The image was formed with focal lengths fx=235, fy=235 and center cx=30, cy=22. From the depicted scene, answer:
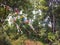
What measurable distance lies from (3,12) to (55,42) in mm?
8451

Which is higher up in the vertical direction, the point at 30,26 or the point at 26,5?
the point at 26,5

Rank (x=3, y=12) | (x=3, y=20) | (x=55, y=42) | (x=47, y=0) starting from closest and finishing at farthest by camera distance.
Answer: (x=3, y=12), (x=3, y=20), (x=55, y=42), (x=47, y=0)

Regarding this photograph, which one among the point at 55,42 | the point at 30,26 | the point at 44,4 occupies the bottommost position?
the point at 55,42

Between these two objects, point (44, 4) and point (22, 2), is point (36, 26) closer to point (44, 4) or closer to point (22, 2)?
point (44, 4)

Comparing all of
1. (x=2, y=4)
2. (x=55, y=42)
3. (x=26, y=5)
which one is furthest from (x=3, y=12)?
(x=55, y=42)

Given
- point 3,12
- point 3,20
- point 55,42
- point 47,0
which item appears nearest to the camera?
point 3,12

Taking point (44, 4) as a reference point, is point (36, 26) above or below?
below

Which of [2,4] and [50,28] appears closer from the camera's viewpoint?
[2,4]

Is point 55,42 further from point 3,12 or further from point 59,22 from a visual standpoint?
point 3,12

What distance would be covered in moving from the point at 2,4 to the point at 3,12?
342 mm

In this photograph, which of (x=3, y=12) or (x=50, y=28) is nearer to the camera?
(x=3, y=12)

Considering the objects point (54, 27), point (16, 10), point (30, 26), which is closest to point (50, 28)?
point (54, 27)

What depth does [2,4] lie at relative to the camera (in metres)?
7.56

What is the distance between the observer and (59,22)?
54.7 ft
